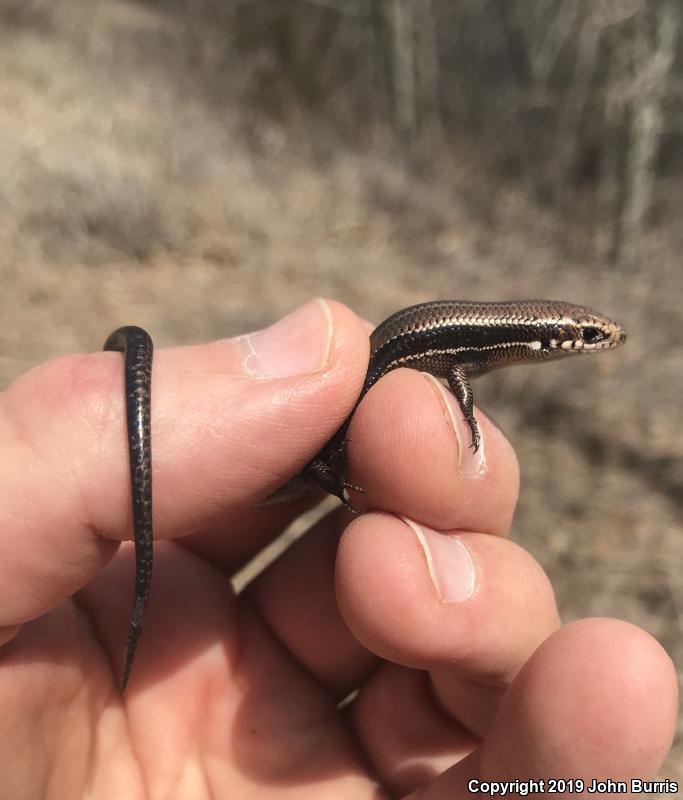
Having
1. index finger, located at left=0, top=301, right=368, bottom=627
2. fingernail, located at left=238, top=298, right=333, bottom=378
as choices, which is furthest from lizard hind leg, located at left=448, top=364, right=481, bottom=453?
fingernail, located at left=238, top=298, right=333, bottom=378

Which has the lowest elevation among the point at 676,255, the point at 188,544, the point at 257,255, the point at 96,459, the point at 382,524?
the point at 676,255

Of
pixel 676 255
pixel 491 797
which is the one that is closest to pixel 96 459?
pixel 491 797

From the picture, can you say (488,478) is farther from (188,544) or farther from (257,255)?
(257,255)

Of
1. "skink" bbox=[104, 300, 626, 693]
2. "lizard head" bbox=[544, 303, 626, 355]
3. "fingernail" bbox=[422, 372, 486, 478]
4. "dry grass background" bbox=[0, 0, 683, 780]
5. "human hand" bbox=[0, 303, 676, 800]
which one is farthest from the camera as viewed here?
"dry grass background" bbox=[0, 0, 683, 780]

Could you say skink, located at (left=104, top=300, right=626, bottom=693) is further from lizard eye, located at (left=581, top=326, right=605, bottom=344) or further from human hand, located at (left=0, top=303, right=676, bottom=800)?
human hand, located at (left=0, top=303, right=676, bottom=800)

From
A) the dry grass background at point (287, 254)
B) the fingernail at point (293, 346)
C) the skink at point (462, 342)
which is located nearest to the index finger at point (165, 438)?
the fingernail at point (293, 346)

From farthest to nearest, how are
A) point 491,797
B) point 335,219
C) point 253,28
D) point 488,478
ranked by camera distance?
point 253,28 → point 335,219 → point 488,478 → point 491,797

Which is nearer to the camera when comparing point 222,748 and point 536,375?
point 222,748

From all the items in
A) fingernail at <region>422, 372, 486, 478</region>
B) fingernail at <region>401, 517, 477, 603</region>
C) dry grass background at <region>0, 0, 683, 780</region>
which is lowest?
dry grass background at <region>0, 0, 683, 780</region>

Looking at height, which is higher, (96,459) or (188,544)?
(96,459)
